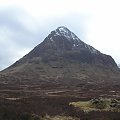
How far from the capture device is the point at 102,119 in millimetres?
27938

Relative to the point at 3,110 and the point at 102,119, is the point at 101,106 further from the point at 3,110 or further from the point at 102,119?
the point at 3,110

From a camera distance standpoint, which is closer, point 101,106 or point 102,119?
point 102,119

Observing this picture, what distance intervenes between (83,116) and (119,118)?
3103 mm

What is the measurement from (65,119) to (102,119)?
301cm

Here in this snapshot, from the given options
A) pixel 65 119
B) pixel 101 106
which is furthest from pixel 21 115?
pixel 101 106

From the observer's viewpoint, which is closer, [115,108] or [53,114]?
[53,114]

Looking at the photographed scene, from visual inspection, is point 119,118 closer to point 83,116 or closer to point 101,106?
point 83,116

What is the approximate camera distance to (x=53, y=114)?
2962cm

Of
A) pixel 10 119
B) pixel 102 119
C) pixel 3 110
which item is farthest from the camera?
pixel 102 119

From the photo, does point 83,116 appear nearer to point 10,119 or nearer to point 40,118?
point 40,118

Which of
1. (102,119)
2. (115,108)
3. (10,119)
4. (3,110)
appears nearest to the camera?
(10,119)

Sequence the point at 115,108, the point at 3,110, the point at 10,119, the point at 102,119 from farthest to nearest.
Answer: the point at 115,108 → the point at 102,119 → the point at 3,110 → the point at 10,119

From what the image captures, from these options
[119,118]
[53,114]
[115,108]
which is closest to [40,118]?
[53,114]

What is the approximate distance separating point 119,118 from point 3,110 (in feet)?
31.6
